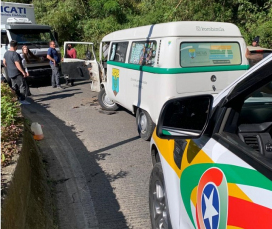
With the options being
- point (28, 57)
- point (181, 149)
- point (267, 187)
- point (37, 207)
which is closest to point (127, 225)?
point (37, 207)

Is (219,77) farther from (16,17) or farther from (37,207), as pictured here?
(16,17)

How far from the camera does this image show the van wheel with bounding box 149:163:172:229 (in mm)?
2673

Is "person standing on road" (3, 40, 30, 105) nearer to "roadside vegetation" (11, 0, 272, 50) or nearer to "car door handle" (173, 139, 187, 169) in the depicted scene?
"car door handle" (173, 139, 187, 169)

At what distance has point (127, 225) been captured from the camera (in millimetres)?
3439

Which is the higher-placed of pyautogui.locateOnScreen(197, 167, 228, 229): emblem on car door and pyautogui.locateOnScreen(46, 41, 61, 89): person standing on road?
pyautogui.locateOnScreen(197, 167, 228, 229): emblem on car door

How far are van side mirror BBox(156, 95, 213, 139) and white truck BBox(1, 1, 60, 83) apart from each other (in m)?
10.8

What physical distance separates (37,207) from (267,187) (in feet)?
7.83

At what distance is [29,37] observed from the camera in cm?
1263

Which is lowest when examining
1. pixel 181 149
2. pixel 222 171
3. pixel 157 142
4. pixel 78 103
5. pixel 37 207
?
pixel 78 103

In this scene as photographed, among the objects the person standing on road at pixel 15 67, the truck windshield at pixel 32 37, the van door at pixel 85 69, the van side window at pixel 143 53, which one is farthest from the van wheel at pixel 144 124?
the truck windshield at pixel 32 37

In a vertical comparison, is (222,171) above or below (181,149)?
above

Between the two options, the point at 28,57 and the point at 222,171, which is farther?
the point at 28,57

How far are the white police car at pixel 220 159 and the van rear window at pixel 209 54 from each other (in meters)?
2.80

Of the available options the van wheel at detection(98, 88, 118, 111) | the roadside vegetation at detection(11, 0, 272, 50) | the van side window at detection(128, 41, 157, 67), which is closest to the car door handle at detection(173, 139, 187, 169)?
the van side window at detection(128, 41, 157, 67)
